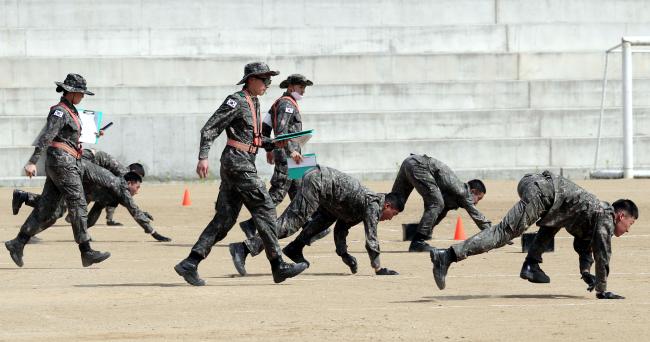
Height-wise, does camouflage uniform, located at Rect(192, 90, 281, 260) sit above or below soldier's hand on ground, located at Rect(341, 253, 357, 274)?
above

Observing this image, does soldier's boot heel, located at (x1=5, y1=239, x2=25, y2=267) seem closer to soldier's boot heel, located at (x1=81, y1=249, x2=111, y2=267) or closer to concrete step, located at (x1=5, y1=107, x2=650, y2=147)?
soldier's boot heel, located at (x1=81, y1=249, x2=111, y2=267)

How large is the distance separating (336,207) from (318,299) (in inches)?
87.7

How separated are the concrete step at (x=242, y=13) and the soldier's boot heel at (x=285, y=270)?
2027 centimetres

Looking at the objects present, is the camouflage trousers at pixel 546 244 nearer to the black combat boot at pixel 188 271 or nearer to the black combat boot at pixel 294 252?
the black combat boot at pixel 294 252

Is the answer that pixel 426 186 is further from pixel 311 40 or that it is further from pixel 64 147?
pixel 311 40

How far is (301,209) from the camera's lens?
44.8 ft

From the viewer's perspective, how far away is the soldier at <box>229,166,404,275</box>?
44.7 ft

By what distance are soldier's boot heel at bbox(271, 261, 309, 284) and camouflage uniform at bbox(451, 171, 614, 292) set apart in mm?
1521

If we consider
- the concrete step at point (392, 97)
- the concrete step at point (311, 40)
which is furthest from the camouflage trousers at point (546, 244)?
the concrete step at point (311, 40)

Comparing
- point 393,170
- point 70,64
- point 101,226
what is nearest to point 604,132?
point 393,170

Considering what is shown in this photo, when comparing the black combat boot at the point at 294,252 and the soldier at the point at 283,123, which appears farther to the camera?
the soldier at the point at 283,123

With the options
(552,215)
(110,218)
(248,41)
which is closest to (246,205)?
(552,215)

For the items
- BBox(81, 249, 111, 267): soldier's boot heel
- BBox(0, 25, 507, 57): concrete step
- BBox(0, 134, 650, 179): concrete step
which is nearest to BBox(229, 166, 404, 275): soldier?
BBox(81, 249, 111, 267): soldier's boot heel

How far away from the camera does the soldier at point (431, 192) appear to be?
1664cm
